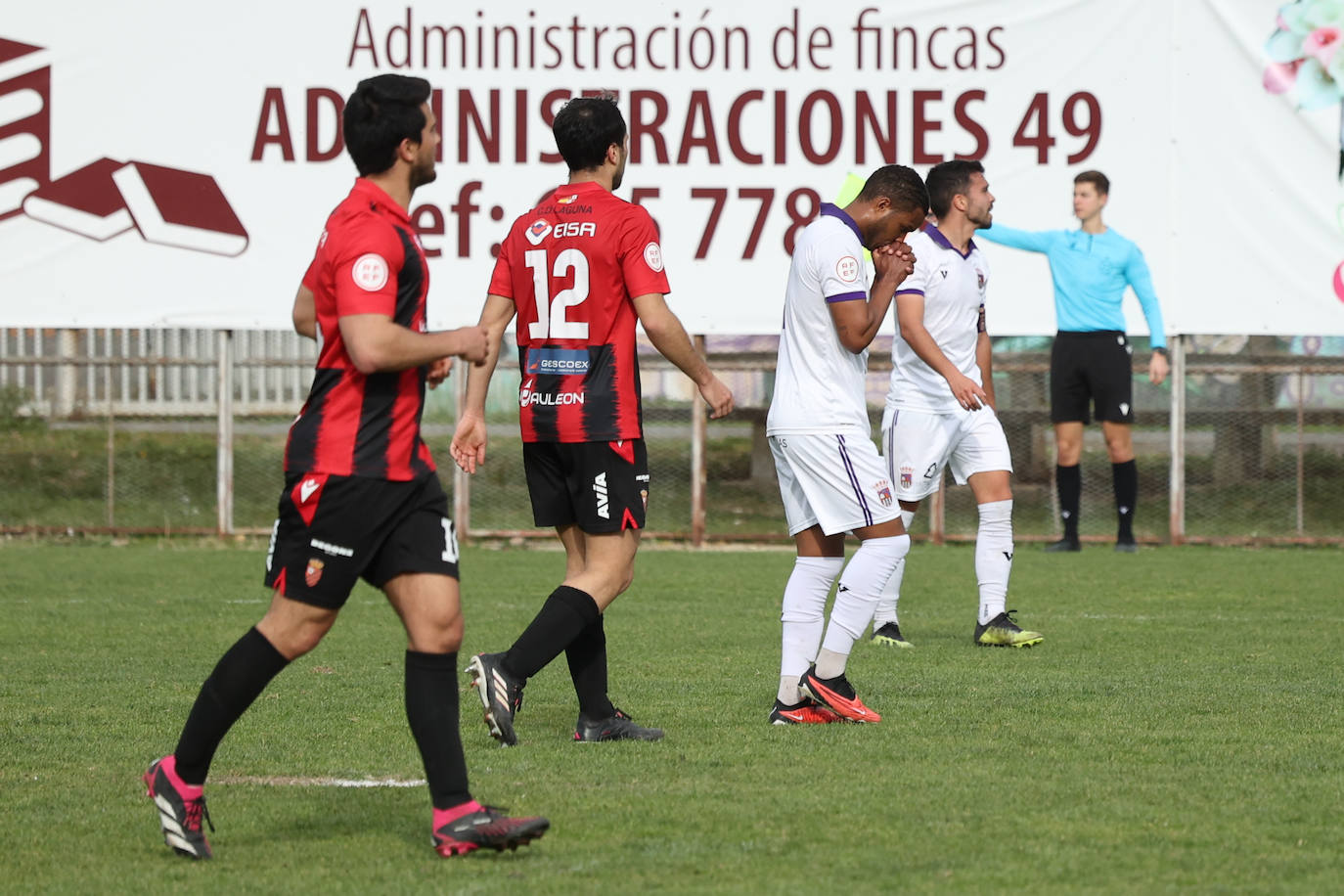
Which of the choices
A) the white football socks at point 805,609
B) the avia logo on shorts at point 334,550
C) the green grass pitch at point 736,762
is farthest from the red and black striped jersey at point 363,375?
the white football socks at point 805,609

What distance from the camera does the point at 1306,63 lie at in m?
13.8

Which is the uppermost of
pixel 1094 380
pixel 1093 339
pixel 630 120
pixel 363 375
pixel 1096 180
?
pixel 630 120

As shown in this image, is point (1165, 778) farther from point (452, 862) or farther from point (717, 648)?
point (717, 648)

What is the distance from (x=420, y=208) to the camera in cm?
1387

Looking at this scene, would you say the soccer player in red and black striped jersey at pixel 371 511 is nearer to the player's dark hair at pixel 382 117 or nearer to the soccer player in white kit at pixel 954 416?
the player's dark hair at pixel 382 117

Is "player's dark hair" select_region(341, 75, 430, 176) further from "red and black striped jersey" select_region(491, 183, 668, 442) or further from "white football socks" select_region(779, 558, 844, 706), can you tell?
"white football socks" select_region(779, 558, 844, 706)

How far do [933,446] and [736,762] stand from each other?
10.9ft

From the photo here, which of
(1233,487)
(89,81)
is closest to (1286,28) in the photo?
(1233,487)

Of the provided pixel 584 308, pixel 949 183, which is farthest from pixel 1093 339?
pixel 584 308

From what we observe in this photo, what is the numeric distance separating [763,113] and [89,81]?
207 inches

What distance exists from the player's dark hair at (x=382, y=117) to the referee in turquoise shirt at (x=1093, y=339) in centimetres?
932

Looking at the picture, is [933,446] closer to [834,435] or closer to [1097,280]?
[834,435]

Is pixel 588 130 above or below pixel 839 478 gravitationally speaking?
above

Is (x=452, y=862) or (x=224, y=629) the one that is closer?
(x=452, y=862)
